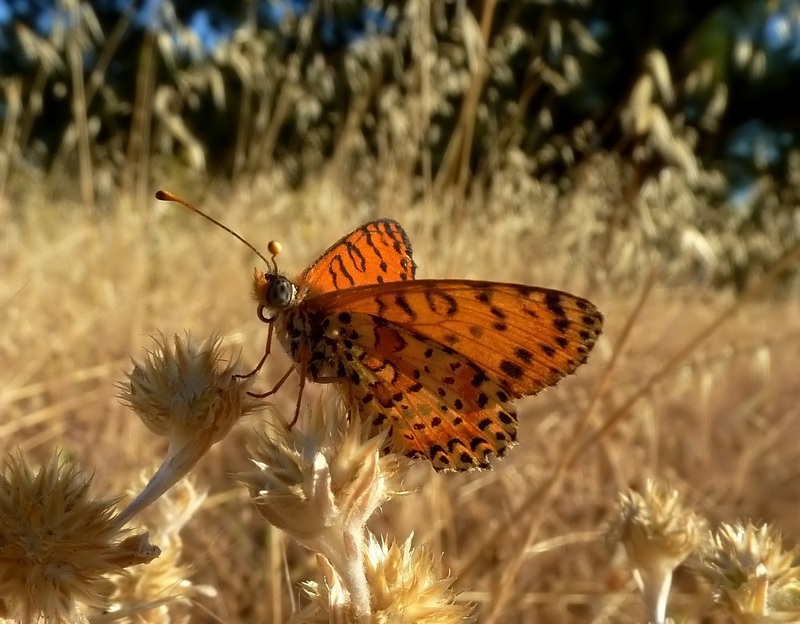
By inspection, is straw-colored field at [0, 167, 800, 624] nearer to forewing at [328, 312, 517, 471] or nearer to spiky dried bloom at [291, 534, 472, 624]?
forewing at [328, 312, 517, 471]

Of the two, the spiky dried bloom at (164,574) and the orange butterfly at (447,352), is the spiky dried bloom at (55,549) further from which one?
the orange butterfly at (447,352)

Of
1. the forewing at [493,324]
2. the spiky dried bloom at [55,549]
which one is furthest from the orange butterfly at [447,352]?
the spiky dried bloom at [55,549]

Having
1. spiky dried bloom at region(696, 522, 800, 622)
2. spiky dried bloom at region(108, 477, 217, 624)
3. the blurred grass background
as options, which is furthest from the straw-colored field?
spiky dried bloom at region(696, 522, 800, 622)

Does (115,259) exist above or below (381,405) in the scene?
above

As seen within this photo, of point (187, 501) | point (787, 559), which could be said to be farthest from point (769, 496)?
point (187, 501)

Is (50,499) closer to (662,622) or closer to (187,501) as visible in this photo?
(187,501)

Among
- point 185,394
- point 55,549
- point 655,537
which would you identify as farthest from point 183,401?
point 655,537

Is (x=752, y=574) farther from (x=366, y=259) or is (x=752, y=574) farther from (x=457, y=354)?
(x=366, y=259)
